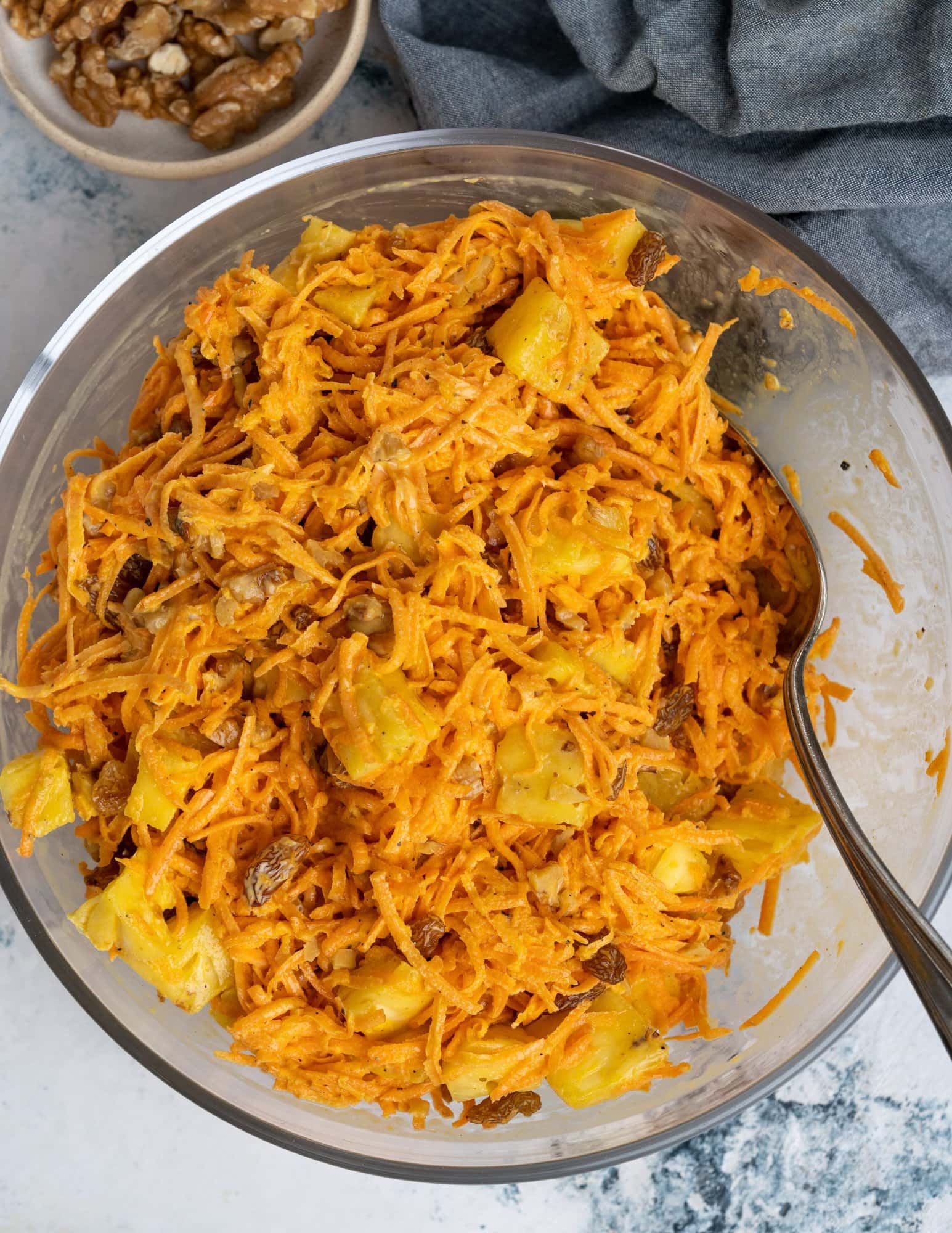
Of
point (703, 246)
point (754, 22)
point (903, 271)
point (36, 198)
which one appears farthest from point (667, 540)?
point (36, 198)

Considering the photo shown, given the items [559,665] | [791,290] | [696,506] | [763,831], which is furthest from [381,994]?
[791,290]

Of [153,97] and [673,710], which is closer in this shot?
[673,710]

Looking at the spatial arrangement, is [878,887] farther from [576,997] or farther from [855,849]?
[576,997]

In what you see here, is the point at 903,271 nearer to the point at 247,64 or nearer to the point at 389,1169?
the point at 247,64

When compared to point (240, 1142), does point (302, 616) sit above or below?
above

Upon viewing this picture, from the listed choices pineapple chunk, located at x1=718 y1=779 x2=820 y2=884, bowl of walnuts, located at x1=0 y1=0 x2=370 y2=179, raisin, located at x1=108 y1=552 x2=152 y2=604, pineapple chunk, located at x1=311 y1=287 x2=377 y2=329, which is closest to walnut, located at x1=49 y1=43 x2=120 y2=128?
bowl of walnuts, located at x1=0 y1=0 x2=370 y2=179

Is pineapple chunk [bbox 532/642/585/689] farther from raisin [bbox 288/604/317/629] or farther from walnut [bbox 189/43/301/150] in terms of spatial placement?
walnut [bbox 189/43/301/150]

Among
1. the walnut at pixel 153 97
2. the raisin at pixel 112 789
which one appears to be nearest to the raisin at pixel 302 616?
the raisin at pixel 112 789
